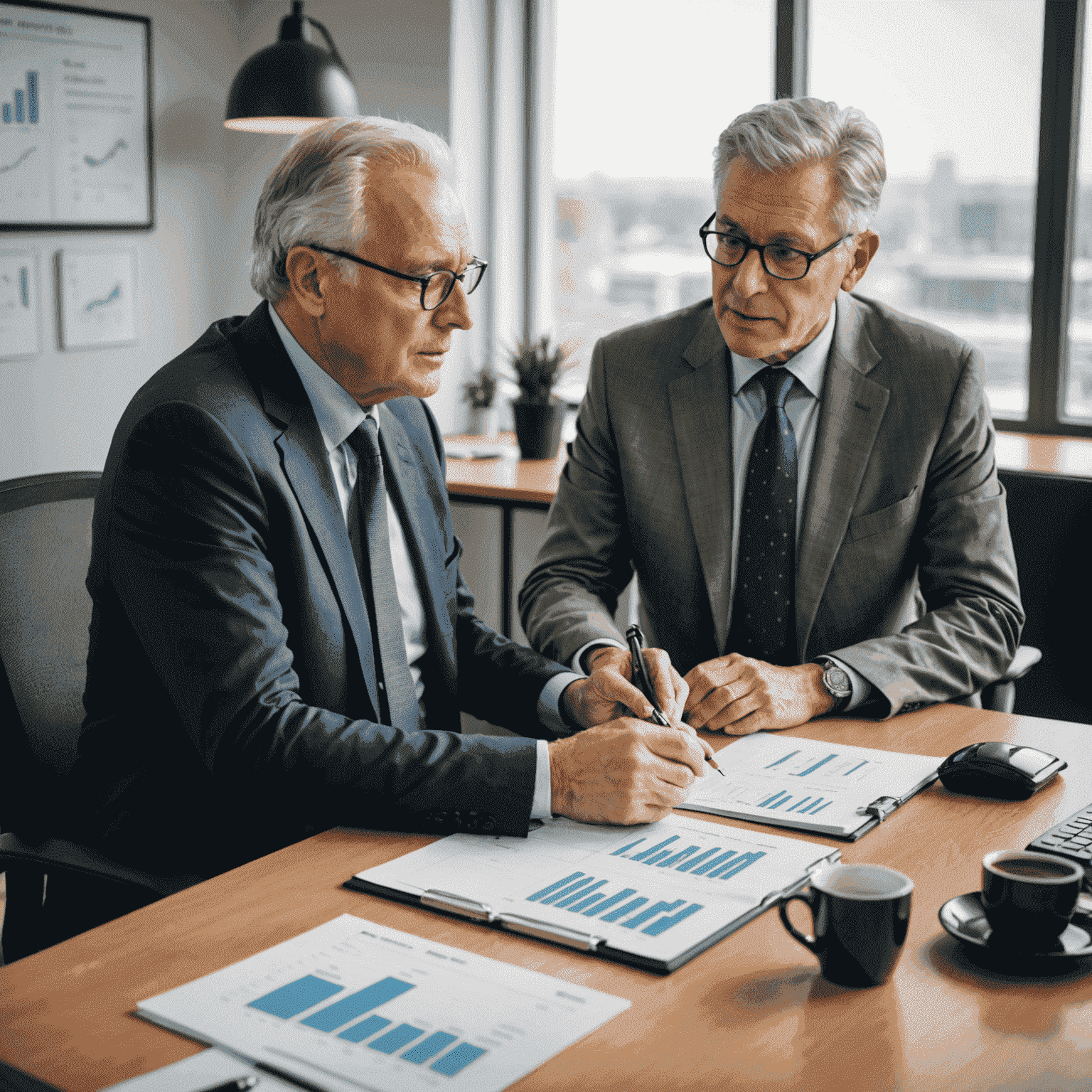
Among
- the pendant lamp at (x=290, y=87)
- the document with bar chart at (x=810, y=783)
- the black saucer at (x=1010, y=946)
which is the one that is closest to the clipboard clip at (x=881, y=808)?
the document with bar chart at (x=810, y=783)

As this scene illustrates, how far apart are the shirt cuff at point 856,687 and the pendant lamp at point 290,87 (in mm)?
2167

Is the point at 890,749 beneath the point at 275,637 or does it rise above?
beneath

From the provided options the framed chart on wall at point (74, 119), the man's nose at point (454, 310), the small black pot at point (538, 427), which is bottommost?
the small black pot at point (538, 427)

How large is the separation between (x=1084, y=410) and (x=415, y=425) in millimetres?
2224

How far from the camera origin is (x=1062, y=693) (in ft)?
8.25

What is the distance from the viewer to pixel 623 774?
1.27 metres

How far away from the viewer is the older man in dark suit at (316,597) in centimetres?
129

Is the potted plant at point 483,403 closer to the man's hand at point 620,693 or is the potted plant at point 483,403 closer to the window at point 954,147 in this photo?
the window at point 954,147

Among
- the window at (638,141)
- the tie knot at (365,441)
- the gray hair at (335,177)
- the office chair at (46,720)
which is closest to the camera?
the office chair at (46,720)

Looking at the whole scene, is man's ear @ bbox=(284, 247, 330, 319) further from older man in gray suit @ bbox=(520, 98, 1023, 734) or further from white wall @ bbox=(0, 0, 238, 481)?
white wall @ bbox=(0, 0, 238, 481)

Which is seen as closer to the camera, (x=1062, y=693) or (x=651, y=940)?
(x=651, y=940)

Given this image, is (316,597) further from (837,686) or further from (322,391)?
(837,686)

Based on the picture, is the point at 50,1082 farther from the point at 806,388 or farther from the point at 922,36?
the point at 922,36

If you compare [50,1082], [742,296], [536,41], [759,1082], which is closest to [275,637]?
[50,1082]
